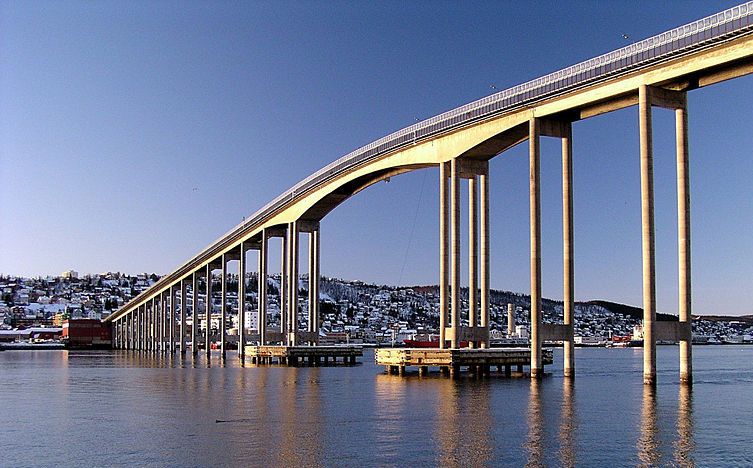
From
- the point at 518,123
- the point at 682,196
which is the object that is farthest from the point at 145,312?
the point at 682,196

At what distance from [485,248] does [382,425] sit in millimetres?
35704

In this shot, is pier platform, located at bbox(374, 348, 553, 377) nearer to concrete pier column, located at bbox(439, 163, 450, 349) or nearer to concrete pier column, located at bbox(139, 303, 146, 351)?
concrete pier column, located at bbox(439, 163, 450, 349)

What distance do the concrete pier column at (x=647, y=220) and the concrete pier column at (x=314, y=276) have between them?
5783 cm

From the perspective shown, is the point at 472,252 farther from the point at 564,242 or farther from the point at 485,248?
the point at 564,242

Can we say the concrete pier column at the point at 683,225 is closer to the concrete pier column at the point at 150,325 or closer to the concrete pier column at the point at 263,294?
the concrete pier column at the point at 263,294

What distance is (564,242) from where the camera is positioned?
56.7 m

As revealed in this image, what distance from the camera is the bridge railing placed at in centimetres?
4469

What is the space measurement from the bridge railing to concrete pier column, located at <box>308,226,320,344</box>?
1468 centimetres

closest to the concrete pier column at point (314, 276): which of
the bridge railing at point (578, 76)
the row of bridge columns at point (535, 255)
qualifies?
the row of bridge columns at point (535, 255)

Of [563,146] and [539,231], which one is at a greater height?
[563,146]

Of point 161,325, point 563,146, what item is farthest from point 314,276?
point 161,325

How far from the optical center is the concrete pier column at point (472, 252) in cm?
7131

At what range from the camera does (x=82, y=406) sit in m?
45.3

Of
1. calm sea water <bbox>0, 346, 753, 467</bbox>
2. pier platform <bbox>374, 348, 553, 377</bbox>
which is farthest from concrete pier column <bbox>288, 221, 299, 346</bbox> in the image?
calm sea water <bbox>0, 346, 753, 467</bbox>
